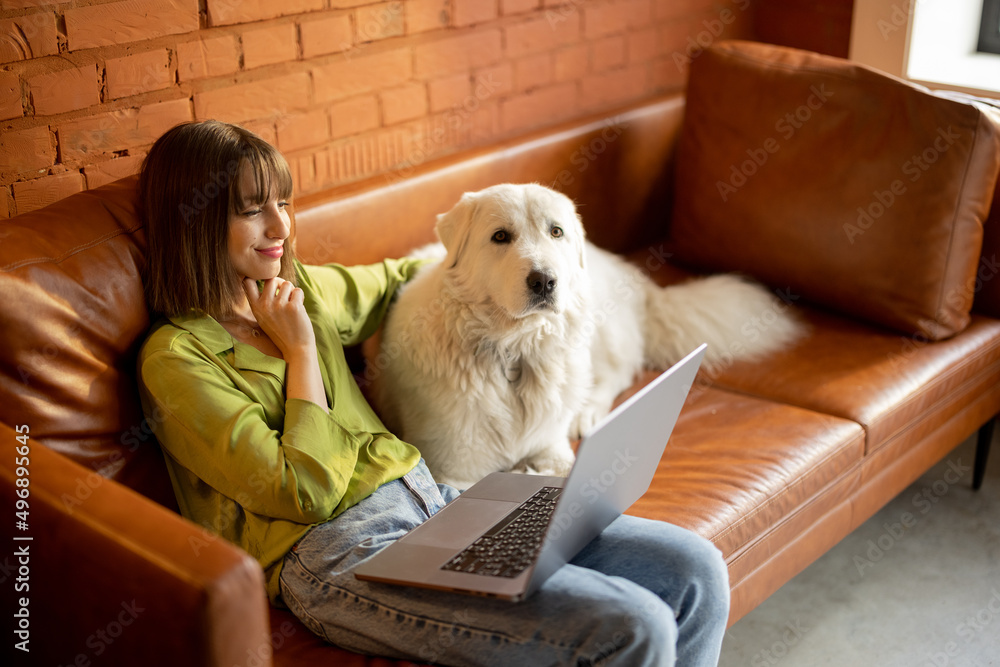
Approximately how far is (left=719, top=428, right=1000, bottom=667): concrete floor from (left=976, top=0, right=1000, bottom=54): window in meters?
1.71

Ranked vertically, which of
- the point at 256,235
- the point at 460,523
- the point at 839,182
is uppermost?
the point at 256,235

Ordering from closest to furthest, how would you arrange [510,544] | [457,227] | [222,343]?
[510,544], [222,343], [457,227]

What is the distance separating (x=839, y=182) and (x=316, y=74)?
1.47 meters

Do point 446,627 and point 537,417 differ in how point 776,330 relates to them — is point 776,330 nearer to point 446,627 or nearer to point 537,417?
point 537,417

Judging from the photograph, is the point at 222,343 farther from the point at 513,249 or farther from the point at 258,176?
the point at 513,249

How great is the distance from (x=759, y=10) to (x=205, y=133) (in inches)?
114

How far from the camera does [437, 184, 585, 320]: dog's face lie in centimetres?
176

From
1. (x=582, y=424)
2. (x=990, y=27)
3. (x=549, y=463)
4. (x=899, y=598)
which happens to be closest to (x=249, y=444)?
(x=549, y=463)

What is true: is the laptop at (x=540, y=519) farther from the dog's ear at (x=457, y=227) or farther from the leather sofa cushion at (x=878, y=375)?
the leather sofa cushion at (x=878, y=375)

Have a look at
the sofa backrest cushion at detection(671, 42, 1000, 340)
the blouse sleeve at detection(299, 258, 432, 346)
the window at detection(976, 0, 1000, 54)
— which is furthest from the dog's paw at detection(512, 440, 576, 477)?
the window at detection(976, 0, 1000, 54)

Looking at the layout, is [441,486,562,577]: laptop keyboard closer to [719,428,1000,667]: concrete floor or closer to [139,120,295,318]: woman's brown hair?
[139,120,295,318]: woman's brown hair

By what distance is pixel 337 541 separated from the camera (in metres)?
1.46

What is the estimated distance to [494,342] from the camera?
6.19 ft

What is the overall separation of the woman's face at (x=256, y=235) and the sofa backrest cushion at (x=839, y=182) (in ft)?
5.19
